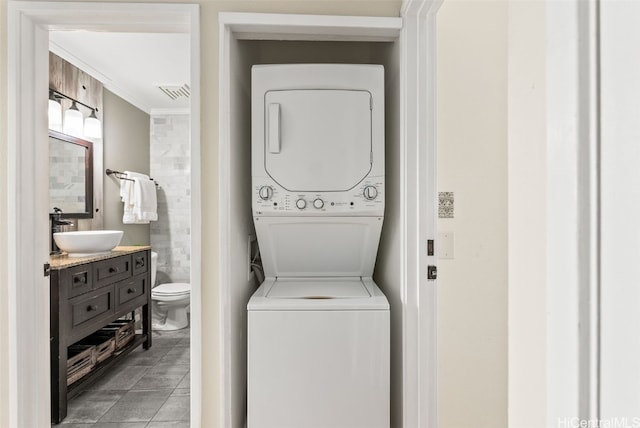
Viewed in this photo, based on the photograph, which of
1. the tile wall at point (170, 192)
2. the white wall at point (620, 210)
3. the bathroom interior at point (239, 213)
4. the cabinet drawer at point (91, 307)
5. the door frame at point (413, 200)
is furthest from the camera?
the tile wall at point (170, 192)

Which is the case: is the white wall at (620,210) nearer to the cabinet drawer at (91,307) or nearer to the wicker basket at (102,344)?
the cabinet drawer at (91,307)

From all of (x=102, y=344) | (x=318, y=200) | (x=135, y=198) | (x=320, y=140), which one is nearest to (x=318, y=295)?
(x=318, y=200)

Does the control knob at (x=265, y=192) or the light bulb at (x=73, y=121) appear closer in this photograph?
the control knob at (x=265, y=192)

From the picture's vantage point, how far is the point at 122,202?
392cm

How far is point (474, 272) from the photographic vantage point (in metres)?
1.73

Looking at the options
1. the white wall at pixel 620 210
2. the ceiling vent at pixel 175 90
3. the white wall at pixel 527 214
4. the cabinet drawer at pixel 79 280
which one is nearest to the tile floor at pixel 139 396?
Result: the cabinet drawer at pixel 79 280

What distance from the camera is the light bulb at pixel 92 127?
3.24 m

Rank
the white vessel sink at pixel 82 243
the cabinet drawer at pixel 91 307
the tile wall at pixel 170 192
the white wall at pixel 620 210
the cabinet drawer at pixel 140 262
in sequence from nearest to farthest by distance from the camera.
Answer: the white wall at pixel 620 210, the cabinet drawer at pixel 91 307, the white vessel sink at pixel 82 243, the cabinet drawer at pixel 140 262, the tile wall at pixel 170 192

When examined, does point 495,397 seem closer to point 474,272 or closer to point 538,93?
point 474,272

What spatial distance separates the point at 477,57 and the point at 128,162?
3.65m

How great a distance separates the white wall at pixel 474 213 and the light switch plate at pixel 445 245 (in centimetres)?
2

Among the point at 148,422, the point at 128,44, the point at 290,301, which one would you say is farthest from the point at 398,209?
the point at 128,44

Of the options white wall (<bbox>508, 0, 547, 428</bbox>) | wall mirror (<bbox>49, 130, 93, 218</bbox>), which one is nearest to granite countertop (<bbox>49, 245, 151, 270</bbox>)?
wall mirror (<bbox>49, 130, 93, 218</bbox>)

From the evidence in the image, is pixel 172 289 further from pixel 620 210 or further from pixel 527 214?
pixel 620 210
